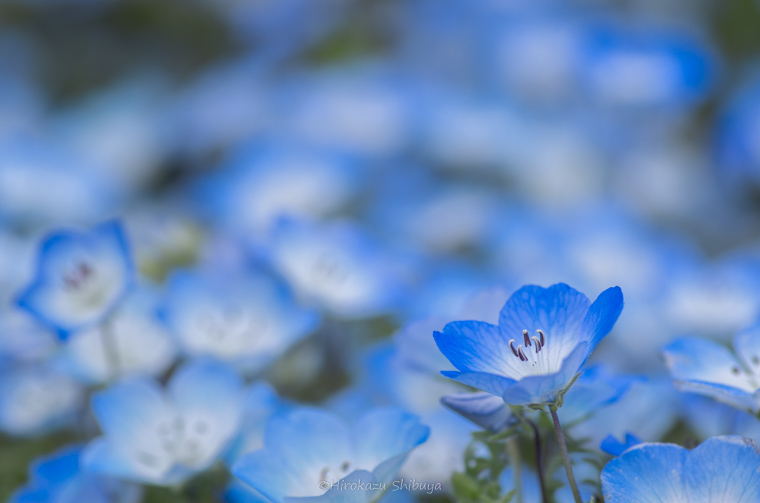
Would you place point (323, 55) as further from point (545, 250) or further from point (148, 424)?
point (148, 424)

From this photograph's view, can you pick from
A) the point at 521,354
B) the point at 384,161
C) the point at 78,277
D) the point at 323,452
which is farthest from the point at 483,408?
the point at 384,161

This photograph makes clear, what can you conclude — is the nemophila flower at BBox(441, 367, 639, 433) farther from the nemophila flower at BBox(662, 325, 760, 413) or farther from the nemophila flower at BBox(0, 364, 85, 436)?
the nemophila flower at BBox(0, 364, 85, 436)

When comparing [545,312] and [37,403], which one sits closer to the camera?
[545,312]

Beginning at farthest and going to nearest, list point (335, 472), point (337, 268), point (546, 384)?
1. point (337, 268)
2. point (335, 472)
3. point (546, 384)

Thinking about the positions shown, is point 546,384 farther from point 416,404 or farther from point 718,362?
point 416,404

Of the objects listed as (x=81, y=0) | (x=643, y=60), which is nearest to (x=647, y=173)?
(x=643, y=60)

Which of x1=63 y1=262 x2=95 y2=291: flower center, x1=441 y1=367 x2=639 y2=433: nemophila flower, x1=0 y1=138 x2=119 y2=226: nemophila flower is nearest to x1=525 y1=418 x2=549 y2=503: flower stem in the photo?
x1=441 y1=367 x2=639 y2=433: nemophila flower

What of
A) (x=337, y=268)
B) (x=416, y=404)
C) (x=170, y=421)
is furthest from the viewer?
(x=337, y=268)
